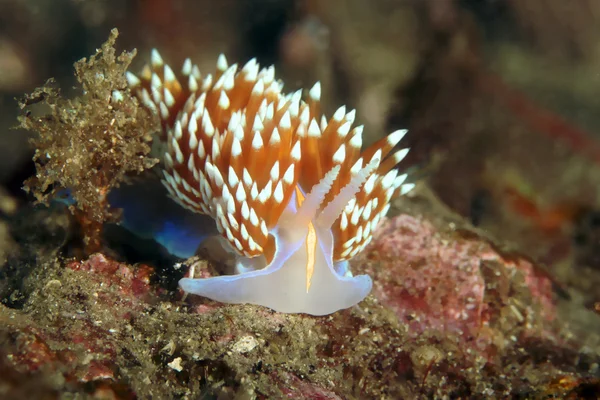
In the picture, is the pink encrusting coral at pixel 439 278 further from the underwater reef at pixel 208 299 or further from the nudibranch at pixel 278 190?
the nudibranch at pixel 278 190

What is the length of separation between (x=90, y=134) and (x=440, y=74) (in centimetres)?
513

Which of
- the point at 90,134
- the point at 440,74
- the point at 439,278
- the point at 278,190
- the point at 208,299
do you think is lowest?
the point at 439,278

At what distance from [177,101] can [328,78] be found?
4319mm

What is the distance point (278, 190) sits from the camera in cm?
250

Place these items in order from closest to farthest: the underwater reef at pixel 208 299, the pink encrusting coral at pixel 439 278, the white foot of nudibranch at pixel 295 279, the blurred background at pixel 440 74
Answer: the underwater reef at pixel 208 299, the white foot of nudibranch at pixel 295 279, the pink encrusting coral at pixel 439 278, the blurred background at pixel 440 74

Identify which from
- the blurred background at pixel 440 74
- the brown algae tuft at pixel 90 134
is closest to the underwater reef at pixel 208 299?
the brown algae tuft at pixel 90 134

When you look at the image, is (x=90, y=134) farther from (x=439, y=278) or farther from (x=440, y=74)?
(x=440, y=74)

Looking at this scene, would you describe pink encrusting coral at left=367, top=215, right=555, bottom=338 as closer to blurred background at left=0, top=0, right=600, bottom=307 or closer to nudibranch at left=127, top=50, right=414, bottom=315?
nudibranch at left=127, top=50, right=414, bottom=315

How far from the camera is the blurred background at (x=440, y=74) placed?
5281 millimetres

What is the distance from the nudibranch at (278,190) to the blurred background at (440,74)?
1919 mm

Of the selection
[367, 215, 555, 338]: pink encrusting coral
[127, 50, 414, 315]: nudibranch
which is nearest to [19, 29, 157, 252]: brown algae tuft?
[127, 50, 414, 315]: nudibranch

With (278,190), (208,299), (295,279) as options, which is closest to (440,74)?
(278,190)

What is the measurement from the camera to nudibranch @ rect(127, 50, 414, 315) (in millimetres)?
2467

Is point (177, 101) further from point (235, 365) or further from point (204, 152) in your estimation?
point (235, 365)
